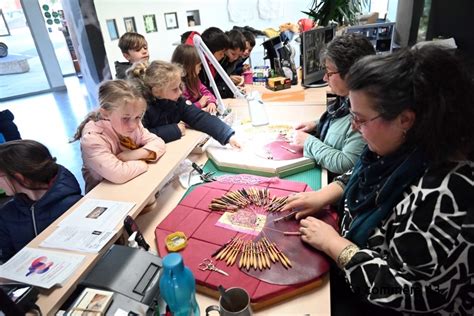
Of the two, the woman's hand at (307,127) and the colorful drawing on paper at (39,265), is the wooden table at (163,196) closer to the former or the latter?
the colorful drawing on paper at (39,265)

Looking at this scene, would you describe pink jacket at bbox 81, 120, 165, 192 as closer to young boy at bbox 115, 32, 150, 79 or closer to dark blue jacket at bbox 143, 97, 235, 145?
dark blue jacket at bbox 143, 97, 235, 145

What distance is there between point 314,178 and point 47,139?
374 centimetres

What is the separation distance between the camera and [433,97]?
69cm

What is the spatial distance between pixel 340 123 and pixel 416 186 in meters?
0.65

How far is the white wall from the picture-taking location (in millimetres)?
2893

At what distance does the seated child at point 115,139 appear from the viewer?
47.1 inches

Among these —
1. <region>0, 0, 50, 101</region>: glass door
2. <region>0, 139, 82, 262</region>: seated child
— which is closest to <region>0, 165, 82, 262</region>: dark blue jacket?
<region>0, 139, 82, 262</region>: seated child

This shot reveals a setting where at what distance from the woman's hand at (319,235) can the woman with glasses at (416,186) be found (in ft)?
0.04

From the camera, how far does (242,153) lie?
1.47 metres

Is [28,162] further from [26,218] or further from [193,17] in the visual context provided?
[193,17]

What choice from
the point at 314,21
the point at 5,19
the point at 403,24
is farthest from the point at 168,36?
the point at 5,19

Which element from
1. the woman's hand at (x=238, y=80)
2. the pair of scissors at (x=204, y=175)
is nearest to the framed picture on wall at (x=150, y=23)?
the woman's hand at (x=238, y=80)

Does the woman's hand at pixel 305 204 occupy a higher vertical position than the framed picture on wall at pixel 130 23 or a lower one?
lower

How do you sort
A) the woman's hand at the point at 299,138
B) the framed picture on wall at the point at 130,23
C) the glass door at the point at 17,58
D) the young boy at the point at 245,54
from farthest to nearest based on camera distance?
the glass door at the point at 17,58, the young boy at the point at 245,54, the framed picture on wall at the point at 130,23, the woman's hand at the point at 299,138
